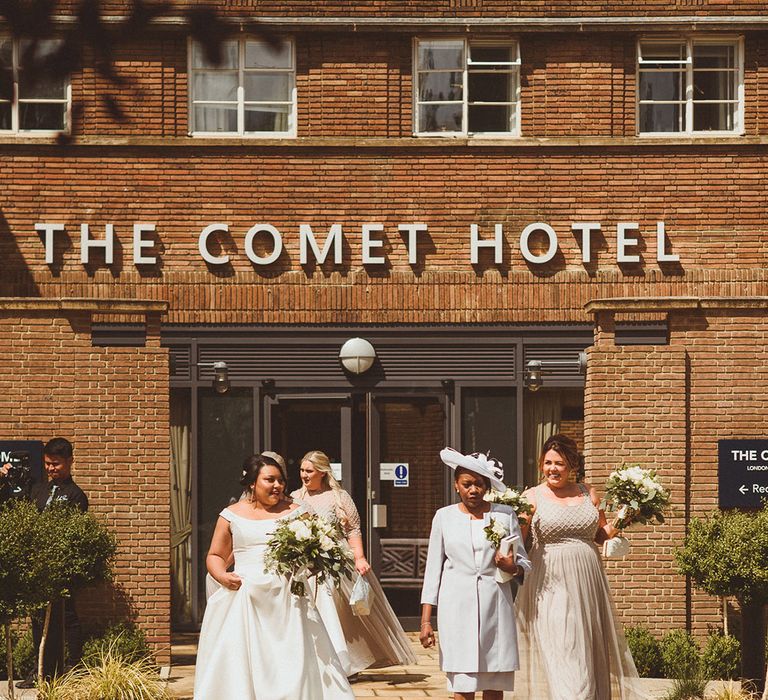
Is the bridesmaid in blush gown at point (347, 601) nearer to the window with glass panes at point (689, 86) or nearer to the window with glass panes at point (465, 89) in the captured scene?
the window with glass panes at point (465, 89)

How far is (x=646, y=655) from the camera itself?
47.2 ft

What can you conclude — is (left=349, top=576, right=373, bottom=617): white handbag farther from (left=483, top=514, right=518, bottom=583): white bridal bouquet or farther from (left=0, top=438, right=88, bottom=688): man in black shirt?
(left=483, top=514, right=518, bottom=583): white bridal bouquet

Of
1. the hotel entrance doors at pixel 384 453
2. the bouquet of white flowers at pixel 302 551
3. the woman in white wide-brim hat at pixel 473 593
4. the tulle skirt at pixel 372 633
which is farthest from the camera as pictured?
the hotel entrance doors at pixel 384 453

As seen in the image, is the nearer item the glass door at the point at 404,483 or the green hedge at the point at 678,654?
the green hedge at the point at 678,654

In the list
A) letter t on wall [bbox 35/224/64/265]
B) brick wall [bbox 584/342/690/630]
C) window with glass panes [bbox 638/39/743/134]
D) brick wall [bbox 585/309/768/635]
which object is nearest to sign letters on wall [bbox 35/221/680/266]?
letter t on wall [bbox 35/224/64/265]

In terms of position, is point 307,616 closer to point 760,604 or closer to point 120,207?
point 760,604

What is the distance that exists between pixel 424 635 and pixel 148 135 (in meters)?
10.2

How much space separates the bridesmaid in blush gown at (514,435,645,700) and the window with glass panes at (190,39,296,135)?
919 centimetres

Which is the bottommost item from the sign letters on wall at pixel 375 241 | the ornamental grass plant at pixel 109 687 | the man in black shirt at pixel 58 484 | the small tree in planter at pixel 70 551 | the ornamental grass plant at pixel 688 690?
the ornamental grass plant at pixel 688 690

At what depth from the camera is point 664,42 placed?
1884cm

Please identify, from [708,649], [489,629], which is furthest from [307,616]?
[708,649]

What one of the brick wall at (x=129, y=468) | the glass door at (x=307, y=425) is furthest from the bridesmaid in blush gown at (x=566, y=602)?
the glass door at (x=307, y=425)

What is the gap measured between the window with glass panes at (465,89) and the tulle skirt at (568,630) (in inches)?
359

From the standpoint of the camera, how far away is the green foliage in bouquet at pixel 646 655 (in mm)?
14328
